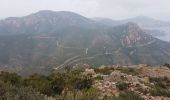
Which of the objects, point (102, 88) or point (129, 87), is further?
Result: point (129, 87)

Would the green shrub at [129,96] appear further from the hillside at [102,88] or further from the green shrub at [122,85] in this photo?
the green shrub at [122,85]

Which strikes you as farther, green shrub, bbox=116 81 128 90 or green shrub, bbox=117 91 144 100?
green shrub, bbox=116 81 128 90

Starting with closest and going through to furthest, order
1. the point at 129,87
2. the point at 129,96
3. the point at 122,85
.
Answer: the point at 129,96 < the point at 122,85 < the point at 129,87

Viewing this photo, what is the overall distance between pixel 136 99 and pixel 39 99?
687 cm

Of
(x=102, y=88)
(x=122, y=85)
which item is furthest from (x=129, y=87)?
(x=102, y=88)

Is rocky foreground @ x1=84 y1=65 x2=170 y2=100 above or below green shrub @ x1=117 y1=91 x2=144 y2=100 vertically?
below

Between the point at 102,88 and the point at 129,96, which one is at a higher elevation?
the point at 129,96

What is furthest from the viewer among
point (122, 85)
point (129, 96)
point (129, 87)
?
point (129, 87)

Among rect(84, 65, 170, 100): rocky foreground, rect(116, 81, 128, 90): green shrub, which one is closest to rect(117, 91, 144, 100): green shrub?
rect(84, 65, 170, 100): rocky foreground

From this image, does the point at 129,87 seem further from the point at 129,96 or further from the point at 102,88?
the point at 129,96

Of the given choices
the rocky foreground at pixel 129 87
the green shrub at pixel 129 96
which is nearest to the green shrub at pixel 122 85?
the rocky foreground at pixel 129 87

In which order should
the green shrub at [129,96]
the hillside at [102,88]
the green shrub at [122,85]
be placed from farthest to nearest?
the green shrub at [122,85]
the hillside at [102,88]
the green shrub at [129,96]

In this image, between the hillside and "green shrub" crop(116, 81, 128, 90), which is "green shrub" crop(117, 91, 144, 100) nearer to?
the hillside

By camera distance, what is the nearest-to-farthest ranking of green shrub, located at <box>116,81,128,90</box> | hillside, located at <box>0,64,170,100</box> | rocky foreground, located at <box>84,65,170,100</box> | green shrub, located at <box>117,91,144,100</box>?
green shrub, located at <box>117,91,144,100</box>, hillside, located at <box>0,64,170,100</box>, rocky foreground, located at <box>84,65,170,100</box>, green shrub, located at <box>116,81,128,90</box>
